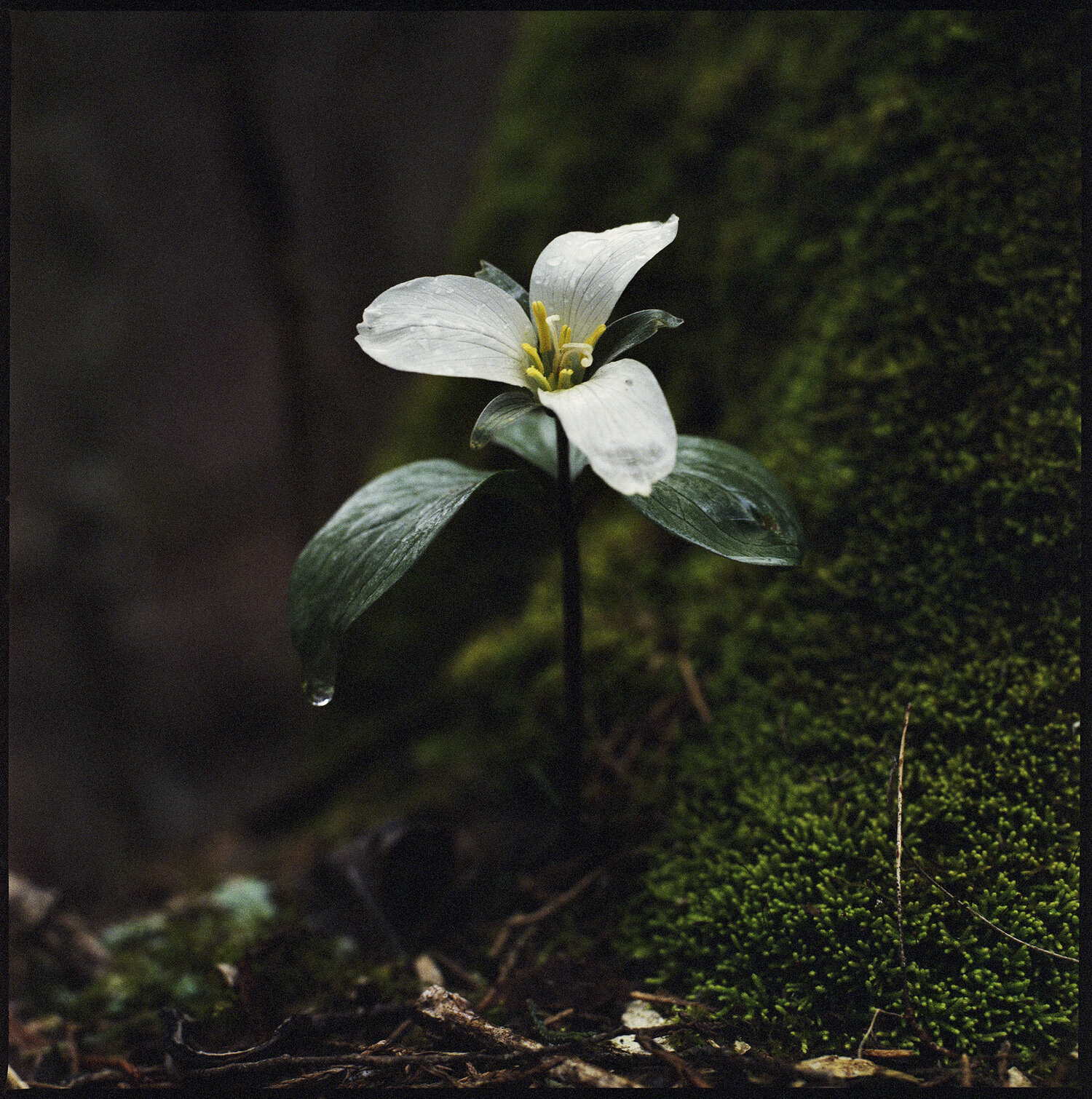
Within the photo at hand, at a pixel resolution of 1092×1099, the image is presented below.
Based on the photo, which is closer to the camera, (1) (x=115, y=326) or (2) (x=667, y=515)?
(2) (x=667, y=515)

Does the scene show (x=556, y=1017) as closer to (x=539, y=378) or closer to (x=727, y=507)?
(x=727, y=507)

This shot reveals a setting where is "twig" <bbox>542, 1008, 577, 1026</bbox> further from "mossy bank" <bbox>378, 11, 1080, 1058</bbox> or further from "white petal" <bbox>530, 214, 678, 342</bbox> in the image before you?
"white petal" <bbox>530, 214, 678, 342</bbox>

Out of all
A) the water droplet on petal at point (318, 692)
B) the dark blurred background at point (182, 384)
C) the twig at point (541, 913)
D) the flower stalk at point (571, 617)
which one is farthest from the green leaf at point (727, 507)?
the dark blurred background at point (182, 384)

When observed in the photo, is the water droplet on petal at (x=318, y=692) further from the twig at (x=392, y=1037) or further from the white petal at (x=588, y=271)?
the white petal at (x=588, y=271)

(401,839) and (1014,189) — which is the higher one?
(1014,189)

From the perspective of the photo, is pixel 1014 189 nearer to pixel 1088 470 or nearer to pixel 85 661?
pixel 1088 470

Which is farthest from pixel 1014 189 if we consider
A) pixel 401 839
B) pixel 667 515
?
pixel 401 839
